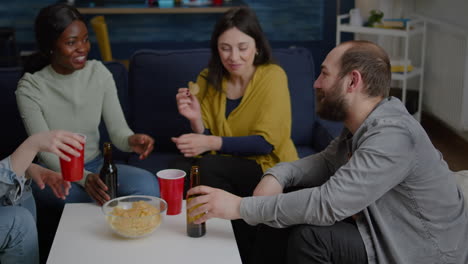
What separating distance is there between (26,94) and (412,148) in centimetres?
150

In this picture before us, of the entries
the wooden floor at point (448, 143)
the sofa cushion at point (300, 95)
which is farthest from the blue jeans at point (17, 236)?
the wooden floor at point (448, 143)

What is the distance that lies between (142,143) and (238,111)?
467mm

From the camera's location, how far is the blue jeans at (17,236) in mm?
1770

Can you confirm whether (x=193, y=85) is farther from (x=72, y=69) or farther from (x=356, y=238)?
(x=356, y=238)

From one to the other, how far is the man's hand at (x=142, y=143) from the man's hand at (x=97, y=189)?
237mm

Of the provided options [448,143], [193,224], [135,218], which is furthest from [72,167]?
[448,143]

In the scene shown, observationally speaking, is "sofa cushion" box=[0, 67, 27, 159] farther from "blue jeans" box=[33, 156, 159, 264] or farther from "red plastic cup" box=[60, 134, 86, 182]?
"red plastic cup" box=[60, 134, 86, 182]

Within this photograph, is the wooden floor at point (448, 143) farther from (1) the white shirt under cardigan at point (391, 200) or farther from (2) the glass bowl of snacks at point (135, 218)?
(2) the glass bowl of snacks at point (135, 218)

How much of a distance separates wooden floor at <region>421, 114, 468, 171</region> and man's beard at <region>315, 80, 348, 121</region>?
2.25 metres

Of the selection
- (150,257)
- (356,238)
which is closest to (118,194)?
(150,257)

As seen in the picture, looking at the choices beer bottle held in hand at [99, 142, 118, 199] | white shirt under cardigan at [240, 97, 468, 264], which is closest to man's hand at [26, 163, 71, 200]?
beer bottle held in hand at [99, 142, 118, 199]

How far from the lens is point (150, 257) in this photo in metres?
1.62

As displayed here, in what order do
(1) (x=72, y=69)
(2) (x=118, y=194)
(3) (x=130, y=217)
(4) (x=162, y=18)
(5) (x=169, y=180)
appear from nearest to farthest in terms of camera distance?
(3) (x=130, y=217)
(5) (x=169, y=180)
(2) (x=118, y=194)
(1) (x=72, y=69)
(4) (x=162, y=18)

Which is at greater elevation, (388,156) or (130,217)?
(388,156)
